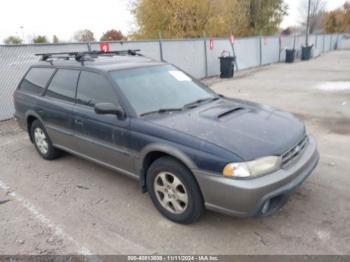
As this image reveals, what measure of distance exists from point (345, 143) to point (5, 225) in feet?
16.6

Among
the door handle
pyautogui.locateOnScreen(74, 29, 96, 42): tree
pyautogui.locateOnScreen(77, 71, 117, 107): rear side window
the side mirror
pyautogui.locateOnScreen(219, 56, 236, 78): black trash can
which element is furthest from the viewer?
pyautogui.locateOnScreen(74, 29, 96, 42): tree

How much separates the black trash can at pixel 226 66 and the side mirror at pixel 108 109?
11598 millimetres

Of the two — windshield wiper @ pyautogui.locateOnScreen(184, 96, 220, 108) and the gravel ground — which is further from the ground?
windshield wiper @ pyautogui.locateOnScreen(184, 96, 220, 108)

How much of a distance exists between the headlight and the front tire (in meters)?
0.39

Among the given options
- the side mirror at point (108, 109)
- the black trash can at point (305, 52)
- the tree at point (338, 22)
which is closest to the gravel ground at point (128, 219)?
the side mirror at point (108, 109)

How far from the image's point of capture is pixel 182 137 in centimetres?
286

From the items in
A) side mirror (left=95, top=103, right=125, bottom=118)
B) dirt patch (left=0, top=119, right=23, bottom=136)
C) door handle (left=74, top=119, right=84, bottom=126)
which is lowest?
dirt patch (left=0, top=119, right=23, bottom=136)

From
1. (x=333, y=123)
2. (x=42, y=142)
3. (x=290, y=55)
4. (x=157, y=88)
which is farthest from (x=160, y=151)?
(x=290, y=55)

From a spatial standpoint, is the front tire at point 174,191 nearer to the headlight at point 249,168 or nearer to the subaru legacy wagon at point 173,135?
the subaru legacy wagon at point 173,135

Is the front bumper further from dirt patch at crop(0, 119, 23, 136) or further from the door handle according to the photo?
dirt patch at crop(0, 119, 23, 136)

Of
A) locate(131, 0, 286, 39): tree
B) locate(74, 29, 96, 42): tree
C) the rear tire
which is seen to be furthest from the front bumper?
locate(131, 0, 286, 39): tree

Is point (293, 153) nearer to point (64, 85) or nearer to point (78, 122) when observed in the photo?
point (78, 122)

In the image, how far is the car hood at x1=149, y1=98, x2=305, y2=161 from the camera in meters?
2.72

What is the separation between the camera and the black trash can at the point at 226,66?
14.2 metres
